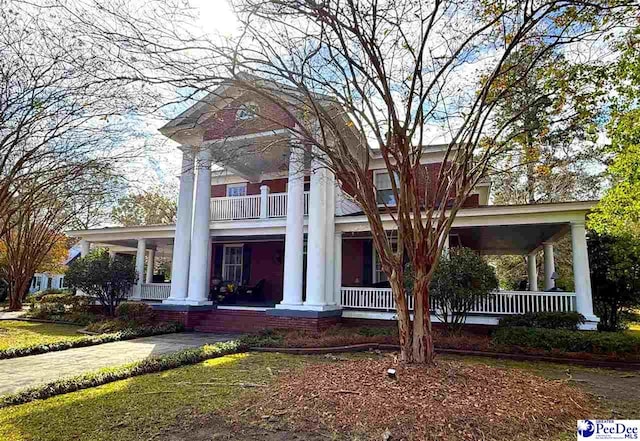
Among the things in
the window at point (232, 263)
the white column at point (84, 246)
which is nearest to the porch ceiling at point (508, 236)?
the window at point (232, 263)

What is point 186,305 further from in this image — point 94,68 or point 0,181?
point 94,68

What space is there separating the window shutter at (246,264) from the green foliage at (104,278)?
4280mm

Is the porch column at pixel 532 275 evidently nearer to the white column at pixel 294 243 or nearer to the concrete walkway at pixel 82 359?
the white column at pixel 294 243

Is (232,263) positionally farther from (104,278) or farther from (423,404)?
(423,404)

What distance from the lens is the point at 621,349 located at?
892cm

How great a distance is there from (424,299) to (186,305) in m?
9.59

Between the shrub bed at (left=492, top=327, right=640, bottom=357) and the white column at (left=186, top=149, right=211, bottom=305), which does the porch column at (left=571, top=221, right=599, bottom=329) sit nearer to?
the shrub bed at (left=492, top=327, right=640, bottom=357)

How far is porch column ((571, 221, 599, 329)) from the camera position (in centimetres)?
1085

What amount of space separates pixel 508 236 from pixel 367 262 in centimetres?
531

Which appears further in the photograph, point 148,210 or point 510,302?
point 148,210

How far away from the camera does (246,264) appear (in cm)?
1803

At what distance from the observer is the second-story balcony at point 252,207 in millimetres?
14977

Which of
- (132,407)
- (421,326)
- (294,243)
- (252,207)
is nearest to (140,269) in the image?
(252,207)

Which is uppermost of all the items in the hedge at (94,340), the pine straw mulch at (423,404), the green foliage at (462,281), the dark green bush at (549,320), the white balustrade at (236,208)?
the white balustrade at (236,208)
